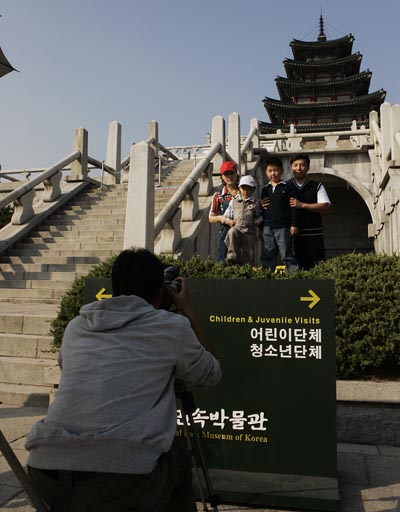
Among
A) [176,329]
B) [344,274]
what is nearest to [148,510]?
[176,329]

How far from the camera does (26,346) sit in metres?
5.54

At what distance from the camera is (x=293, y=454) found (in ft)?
9.43

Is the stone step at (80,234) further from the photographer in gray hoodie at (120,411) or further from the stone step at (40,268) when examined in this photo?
the photographer in gray hoodie at (120,411)

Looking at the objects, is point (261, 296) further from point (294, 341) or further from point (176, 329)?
point (176, 329)

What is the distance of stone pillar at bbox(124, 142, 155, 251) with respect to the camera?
245 inches

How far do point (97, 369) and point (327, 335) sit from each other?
5.42 ft

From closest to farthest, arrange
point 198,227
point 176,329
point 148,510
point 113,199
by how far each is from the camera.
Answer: point 148,510, point 176,329, point 198,227, point 113,199

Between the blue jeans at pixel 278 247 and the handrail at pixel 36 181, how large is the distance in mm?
6287

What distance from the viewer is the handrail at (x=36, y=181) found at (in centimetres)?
1010

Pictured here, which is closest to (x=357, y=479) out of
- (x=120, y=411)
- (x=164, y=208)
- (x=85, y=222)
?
(x=120, y=411)

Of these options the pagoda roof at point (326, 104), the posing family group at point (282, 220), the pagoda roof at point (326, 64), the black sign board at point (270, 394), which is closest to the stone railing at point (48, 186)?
the posing family group at point (282, 220)

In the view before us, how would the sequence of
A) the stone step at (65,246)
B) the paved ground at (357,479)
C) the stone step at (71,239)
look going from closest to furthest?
the paved ground at (357,479)
the stone step at (65,246)
the stone step at (71,239)

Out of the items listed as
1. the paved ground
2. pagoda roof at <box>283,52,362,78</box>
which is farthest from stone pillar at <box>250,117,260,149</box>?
pagoda roof at <box>283,52,362,78</box>

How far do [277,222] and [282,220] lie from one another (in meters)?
0.07
